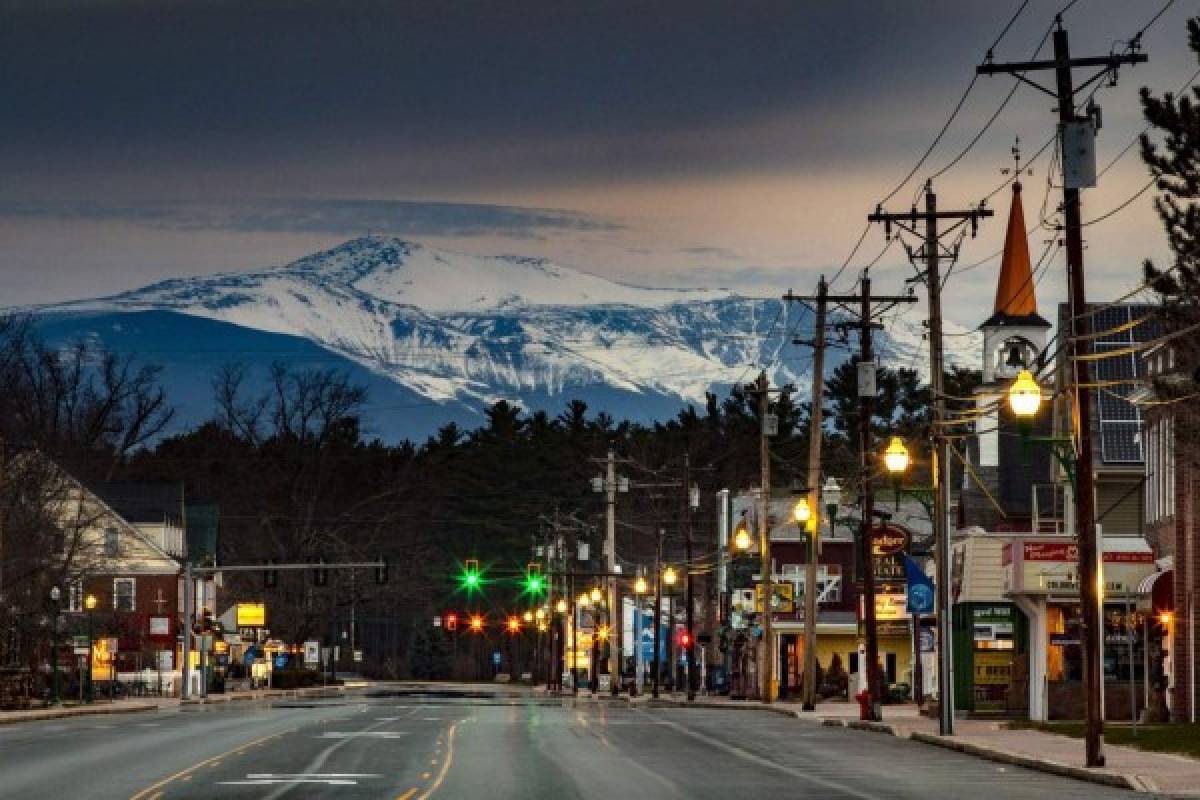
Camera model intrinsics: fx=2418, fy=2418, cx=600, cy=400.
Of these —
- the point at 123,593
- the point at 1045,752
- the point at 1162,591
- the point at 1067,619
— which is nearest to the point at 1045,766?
the point at 1045,752

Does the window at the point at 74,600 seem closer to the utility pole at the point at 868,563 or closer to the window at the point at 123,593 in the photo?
the window at the point at 123,593

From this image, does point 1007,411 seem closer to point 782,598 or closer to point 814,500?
point 814,500

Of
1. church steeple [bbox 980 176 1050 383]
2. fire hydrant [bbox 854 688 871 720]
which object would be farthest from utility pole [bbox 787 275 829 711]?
church steeple [bbox 980 176 1050 383]

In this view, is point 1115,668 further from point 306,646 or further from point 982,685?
point 306,646

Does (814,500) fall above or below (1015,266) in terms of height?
below

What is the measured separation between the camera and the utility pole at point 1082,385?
134ft

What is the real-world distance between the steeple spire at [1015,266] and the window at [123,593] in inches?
1988

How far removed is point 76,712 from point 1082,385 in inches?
2062

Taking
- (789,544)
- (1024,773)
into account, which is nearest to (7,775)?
(1024,773)

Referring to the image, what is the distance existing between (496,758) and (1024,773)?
1005cm

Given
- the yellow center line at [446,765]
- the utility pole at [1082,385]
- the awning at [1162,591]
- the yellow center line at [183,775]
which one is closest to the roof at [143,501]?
the yellow center line at [446,765]

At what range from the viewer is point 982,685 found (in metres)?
69.8

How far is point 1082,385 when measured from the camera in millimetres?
41500

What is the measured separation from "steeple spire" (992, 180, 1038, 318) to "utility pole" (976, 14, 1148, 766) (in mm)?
72772
